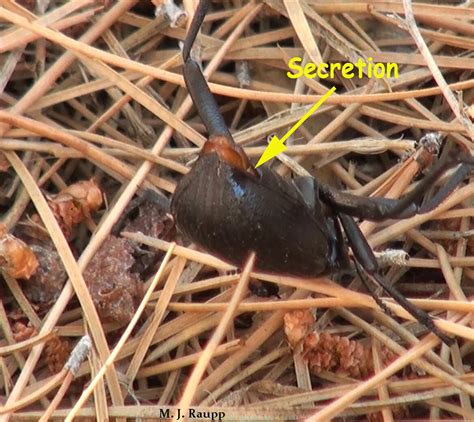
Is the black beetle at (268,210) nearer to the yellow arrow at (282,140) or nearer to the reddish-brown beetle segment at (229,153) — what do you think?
the reddish-brown beetle segment at (229,153)

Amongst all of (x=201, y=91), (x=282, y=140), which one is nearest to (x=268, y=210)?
(x=201, y=91)

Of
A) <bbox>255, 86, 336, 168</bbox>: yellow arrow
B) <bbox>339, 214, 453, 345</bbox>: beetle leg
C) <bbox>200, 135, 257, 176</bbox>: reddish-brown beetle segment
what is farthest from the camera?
<bbox>255, 86, 336, 168</bbox>: yellow arrow

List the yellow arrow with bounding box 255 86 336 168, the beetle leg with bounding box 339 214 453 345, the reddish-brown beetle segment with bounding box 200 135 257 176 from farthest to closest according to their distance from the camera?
1. the yellow arrow with bounding box 255 86 336 168
2. the beetle leg with bounding box 339 214 453 345
3. the reddish-brown beetle segment with bounding box 200 135 257 176

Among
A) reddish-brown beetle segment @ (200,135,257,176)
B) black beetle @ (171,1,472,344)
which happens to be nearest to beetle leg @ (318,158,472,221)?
black beetle @ (171,1,472,344)

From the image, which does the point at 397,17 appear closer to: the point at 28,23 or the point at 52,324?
the point at 28,23

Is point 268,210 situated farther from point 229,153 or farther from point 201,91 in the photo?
point 201,91

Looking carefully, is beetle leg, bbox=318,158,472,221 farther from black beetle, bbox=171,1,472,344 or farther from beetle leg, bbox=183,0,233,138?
beetle leg, bbox=183,0,233,138

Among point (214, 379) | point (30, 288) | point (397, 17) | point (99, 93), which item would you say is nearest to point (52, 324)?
point (30, 288)

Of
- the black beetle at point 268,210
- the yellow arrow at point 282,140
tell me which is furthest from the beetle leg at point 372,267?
the yellow arrow at point 282,140
